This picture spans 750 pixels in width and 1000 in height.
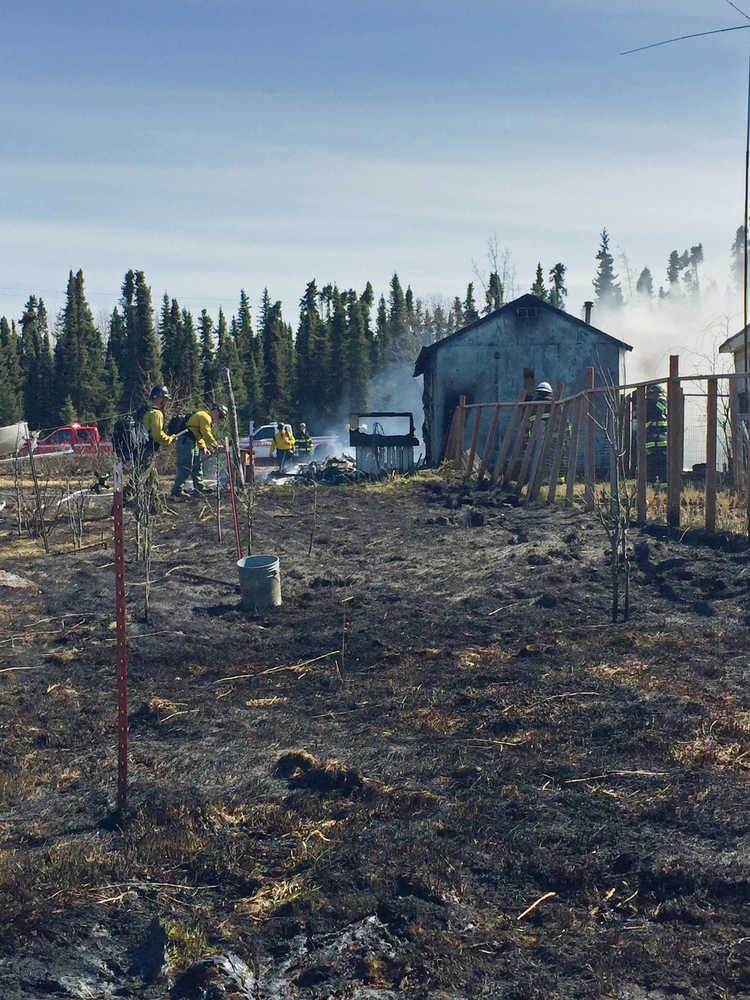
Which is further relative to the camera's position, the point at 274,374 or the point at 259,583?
the point at 274,374

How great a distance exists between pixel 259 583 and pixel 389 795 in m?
4.56

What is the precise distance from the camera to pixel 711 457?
34.6 ft

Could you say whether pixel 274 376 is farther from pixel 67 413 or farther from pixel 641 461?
pixel 641 461

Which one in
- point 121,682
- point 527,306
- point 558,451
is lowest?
point 121,682

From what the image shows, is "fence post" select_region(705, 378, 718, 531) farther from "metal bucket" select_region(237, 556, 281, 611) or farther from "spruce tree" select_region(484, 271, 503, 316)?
"spruce tree" select_region(484, 271, 503, 316)

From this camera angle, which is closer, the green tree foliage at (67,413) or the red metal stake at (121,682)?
the red metal stake at (121,682)

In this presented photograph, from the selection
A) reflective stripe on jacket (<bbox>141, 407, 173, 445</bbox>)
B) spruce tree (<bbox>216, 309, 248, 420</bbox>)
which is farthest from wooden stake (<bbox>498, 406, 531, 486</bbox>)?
spruce tree (<bbox>216, 309, 248, 420</bbox>)

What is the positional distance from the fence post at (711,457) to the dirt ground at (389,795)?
4.59ft

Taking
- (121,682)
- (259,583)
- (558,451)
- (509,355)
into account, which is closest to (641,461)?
(558,451)

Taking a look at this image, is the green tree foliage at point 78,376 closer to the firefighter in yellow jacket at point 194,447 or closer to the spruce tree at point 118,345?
the spruce tree at point 118,345

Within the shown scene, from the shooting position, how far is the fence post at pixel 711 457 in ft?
34.5

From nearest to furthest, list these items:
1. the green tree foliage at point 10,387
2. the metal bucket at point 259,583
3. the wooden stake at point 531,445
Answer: the metal bucket at point 259,583
the wooden stake at point 531,445
the green tree foliage at point 10,387

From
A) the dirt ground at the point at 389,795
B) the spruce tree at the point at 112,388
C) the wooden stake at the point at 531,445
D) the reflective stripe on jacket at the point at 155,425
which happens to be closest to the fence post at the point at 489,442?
the wooden stake at the point at 531,445

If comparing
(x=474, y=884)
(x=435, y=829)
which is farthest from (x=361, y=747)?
(x=474, y=884)
